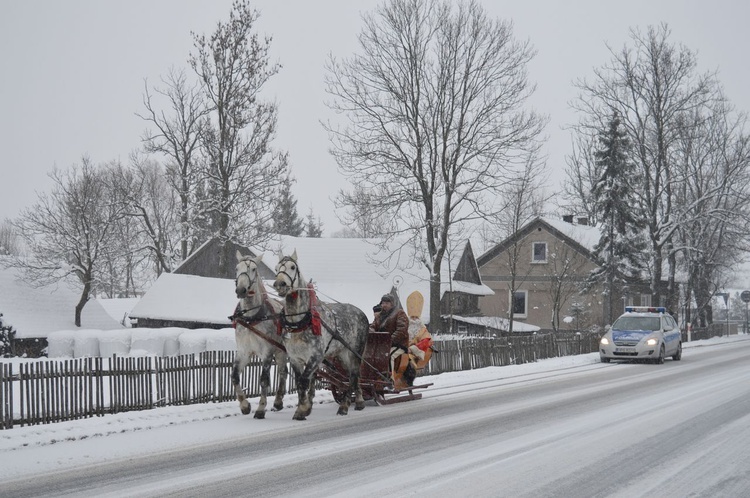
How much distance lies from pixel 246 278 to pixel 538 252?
48.8 metres

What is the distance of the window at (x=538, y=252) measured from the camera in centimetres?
5919

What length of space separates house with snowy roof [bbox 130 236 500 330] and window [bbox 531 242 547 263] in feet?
24.2

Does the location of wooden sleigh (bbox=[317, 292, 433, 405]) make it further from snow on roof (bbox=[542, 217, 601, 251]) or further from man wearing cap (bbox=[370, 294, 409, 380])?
snow on roof (bbox=[542, 217, 601, 251])

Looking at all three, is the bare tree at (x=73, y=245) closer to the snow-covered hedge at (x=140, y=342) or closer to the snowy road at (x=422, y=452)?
the snow-covered hedge at (x=140, y=342)

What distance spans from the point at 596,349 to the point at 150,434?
28.1 m

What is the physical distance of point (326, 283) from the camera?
44.3 metres

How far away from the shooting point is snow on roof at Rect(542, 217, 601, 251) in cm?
5850

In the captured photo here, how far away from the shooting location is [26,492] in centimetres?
774

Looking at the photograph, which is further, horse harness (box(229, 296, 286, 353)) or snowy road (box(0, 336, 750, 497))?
horse harness (box(229, 296, 286, 353))

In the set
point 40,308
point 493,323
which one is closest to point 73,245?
point 40,308

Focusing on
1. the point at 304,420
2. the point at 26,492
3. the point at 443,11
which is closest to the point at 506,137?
the point at 443,11

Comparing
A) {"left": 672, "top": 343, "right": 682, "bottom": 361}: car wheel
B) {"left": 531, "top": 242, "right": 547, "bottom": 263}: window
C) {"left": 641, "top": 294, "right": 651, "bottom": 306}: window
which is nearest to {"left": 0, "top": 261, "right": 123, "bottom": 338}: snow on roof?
{"left": 672, "top": 343, "right": 682, "bottom": 361}: car wheel

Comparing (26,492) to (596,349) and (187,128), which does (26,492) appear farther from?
(187,128)

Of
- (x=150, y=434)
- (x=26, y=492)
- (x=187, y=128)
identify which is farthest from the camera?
(x=187, y=128)
